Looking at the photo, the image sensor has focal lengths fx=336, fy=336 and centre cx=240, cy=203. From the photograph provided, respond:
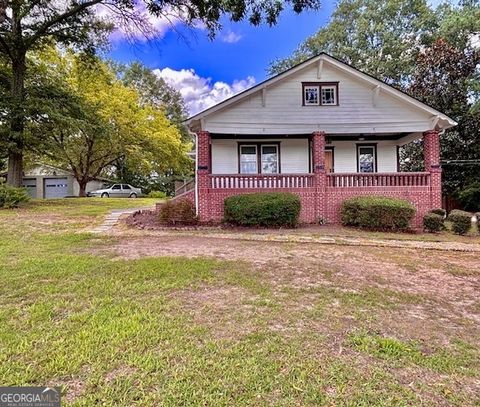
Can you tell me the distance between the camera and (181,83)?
4300 centimetres

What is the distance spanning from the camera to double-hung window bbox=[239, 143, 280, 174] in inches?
588

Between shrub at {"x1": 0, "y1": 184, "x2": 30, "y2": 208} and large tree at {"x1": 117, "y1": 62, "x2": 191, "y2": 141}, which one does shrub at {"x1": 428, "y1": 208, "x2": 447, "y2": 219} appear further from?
large tree at {"x1": 117, "y1": 62, "x2": 191, "y2": 141}

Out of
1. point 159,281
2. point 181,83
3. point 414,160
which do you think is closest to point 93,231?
point 159,281

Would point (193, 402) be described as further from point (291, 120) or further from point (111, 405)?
point (291, 120)

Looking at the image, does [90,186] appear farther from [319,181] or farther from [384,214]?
[384,214]

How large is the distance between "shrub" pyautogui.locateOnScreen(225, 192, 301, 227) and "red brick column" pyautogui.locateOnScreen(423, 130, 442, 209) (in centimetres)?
549

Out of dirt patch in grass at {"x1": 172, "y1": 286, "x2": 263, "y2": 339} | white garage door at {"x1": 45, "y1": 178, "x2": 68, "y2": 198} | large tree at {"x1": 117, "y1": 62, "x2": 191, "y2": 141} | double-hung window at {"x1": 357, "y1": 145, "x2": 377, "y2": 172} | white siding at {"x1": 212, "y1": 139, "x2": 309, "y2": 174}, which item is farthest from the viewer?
large tree at {"x1": 117, "y1": 62, "x2": 191, "y2": 141}

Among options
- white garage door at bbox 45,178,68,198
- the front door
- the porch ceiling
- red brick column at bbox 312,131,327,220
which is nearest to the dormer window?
the porch ceiling

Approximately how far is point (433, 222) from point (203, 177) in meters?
8.26

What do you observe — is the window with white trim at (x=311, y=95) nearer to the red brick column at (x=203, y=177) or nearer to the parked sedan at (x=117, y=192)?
the red brick column at (x=203, y=177)

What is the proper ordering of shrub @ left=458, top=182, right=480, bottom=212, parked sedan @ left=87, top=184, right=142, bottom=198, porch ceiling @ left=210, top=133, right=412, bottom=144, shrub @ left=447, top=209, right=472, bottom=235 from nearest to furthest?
shrub @ left=447, top=209, right=472, bottom=235, porch ceiling @ left=210, top=133, right=412, bottom=144, shrub @ left=458, top=182, right=480, bottom=212, parked sedan @ left=87, top=184, right=142, bottom=198

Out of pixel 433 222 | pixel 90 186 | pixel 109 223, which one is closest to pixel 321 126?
pixel 433 222

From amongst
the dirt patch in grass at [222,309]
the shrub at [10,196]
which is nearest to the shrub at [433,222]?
the dirt patch in grass at [222,309]

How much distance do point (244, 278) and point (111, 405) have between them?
3153 millimetres
